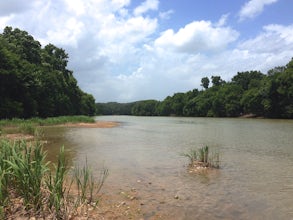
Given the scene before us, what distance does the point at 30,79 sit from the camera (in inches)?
2169

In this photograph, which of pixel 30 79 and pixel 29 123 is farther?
pixel 30 79

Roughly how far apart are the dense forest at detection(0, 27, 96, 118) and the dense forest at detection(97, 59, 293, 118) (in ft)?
154

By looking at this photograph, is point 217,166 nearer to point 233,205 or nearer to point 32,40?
point 233,205

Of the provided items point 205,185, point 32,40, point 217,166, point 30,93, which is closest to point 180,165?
point 217,166

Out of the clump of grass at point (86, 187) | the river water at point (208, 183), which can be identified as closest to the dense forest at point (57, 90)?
the river water at point (208, 183)

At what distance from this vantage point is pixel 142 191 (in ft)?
33.2

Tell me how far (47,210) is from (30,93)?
175ft

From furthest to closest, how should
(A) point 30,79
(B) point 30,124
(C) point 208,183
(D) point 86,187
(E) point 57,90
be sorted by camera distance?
(E) point 57,90 < (A) point 30,79 < (B) point 30,124 < (C) point 208,183 < (D) point 86,187

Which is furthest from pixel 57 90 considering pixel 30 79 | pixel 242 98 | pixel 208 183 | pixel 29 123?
pixel 208 183

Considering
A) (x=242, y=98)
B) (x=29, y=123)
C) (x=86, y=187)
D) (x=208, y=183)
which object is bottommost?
(x=208, y=183)

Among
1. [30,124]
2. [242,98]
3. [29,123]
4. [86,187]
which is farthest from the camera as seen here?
[242,98]

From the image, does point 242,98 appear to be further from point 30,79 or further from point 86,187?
point 86,187

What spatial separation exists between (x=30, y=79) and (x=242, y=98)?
2463 inches

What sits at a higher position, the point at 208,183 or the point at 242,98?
the point at 242,98
